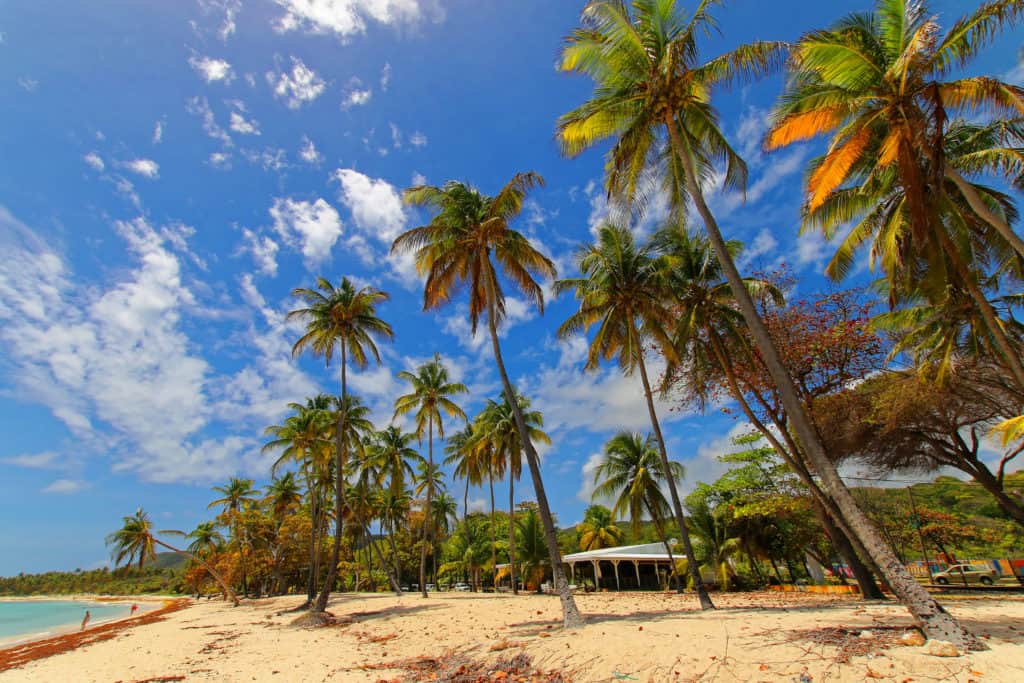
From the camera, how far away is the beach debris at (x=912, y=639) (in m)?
5.81

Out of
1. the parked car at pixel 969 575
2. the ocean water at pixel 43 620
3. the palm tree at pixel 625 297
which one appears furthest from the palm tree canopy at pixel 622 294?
the ocean water at pixel 43 620

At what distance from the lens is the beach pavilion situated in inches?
1121

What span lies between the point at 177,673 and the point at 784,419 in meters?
17.2

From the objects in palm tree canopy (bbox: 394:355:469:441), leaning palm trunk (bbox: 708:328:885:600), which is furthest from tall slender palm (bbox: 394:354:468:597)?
leaning palm trunk (bbox: 708:328:885:600)

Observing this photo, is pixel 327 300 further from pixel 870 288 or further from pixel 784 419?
pixel 870 288

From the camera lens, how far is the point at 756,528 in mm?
24750

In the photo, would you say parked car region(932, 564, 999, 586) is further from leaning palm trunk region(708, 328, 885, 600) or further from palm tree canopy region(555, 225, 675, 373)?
palm tree canopy region(555, 225, 675, 373)

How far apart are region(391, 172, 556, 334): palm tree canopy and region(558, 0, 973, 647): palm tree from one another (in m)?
3.00

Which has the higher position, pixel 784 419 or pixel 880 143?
pixel 880 143

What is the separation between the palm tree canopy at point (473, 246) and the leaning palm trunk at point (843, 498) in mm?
5392

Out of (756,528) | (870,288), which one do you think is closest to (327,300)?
(870,288)

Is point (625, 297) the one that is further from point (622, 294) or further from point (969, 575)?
point (969, 575)

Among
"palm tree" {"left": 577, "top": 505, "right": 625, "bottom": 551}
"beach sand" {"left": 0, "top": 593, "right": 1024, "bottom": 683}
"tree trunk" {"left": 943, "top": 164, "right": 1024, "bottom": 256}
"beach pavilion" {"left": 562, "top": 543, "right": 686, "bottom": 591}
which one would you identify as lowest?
"beach sand" {"left": 0, "top": 593, "right": 1024, "bottom": 683}

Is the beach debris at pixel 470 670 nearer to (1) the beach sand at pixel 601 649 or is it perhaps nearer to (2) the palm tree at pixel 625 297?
(1) the beach sand at pixel 601 649
